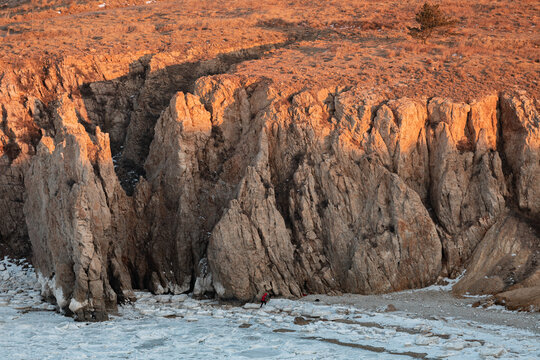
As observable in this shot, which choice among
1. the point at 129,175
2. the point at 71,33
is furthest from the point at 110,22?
the point at 129,175

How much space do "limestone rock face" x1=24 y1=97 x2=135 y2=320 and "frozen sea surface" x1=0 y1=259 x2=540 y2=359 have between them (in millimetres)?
1168

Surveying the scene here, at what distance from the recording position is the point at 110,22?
48500 millimetres

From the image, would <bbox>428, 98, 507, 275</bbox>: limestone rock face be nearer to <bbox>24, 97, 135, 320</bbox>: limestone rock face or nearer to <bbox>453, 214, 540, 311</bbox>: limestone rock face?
<bbox>453, 214, 540, 311</bbox>: limestone rock face

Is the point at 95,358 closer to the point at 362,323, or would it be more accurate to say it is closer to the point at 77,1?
the point at 362,323

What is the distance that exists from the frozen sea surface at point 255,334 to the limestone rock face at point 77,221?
1.17 meters

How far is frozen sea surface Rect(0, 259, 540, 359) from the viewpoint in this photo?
2373 centimetres

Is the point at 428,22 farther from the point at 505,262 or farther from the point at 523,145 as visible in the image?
the point at 505,262

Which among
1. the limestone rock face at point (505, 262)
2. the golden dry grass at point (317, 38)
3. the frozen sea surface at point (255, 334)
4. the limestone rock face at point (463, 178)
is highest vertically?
the golden dry grass at point (317, 38)

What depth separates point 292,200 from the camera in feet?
103

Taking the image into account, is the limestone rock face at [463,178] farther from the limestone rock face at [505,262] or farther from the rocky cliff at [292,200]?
the limestone rock face at [505,262]

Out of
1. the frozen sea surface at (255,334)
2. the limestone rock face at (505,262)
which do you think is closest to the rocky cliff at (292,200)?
the limestone rock face at (505,262)

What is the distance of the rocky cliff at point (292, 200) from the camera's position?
29.8 meters

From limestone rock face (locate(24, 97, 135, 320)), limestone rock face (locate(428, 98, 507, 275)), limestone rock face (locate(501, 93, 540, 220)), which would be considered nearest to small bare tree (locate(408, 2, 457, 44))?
limestone rock face (locate(501, 93, 540, 220))

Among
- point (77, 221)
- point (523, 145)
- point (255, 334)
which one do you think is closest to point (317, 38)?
point (523, 145)
